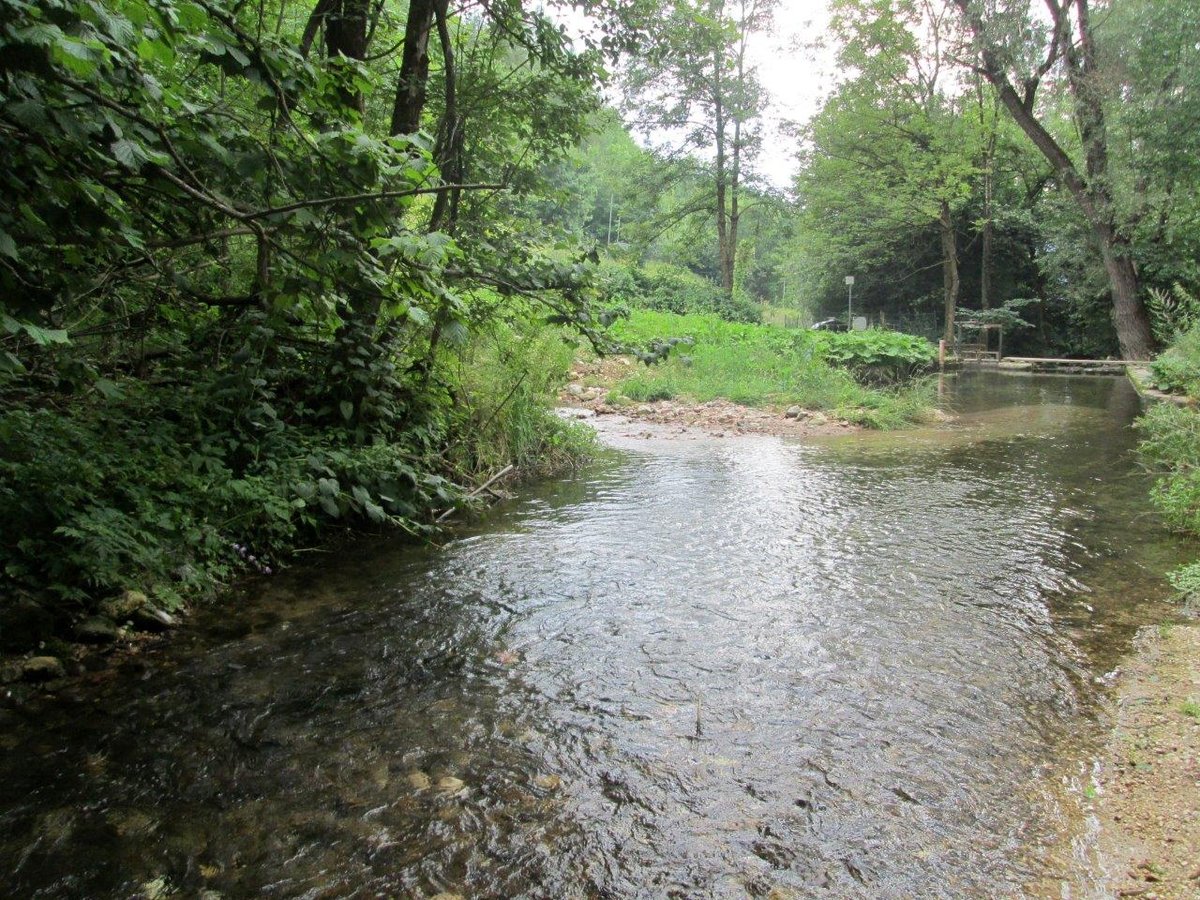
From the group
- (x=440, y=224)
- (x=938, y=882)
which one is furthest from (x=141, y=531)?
(x=938, y=882)

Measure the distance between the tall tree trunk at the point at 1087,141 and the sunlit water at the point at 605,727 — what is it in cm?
1543

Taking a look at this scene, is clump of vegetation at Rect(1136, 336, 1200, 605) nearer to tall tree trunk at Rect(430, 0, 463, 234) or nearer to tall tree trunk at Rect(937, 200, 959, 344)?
tall tree trunk at Rect(430, 0, 463, 234)

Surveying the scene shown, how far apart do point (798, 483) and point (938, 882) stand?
18.5 feet

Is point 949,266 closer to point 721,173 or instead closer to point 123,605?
point 721,173

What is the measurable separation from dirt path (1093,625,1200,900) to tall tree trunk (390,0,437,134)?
18.4 feet

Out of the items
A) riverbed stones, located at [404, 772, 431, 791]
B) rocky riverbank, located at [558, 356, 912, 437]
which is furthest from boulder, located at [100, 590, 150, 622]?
rocky riverbank, located at [558, 356, 912, 437]

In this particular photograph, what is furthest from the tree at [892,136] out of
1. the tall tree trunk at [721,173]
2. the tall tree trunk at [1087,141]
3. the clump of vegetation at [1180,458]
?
the clump of vegetation at [1180,458]

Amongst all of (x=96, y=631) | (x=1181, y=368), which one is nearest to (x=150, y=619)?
(x=96, y=631)

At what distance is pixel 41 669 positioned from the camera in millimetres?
3010

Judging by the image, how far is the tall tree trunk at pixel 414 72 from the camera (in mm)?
5590

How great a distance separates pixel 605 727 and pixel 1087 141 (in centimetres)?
1979

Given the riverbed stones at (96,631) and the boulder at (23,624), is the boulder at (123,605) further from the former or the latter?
the boulder at (23,624)

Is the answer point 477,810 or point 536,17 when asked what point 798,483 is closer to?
point 536,17

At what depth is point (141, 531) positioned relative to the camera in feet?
11.4
